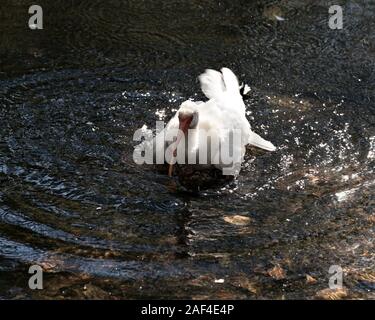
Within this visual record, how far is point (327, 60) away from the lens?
24.8 ft

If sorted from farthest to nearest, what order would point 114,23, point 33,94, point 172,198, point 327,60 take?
point 114,23 → point 327,60 → point 33,94 → point 172,198

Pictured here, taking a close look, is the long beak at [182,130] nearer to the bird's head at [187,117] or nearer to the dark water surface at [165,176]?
the bird's head at [187,117]

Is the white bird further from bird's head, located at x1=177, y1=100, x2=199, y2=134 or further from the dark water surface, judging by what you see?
the dark water surface

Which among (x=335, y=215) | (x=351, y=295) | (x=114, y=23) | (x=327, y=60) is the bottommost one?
(x=351, y=295)

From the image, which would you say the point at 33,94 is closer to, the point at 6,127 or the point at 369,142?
the point at 6,127

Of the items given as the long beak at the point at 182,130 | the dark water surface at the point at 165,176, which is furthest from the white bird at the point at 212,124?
the dark water surface at the point at 165,176

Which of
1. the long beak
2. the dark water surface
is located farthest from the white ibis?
the dark water surface

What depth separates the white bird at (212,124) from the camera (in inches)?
218

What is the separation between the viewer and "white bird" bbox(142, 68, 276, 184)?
5.54 metres

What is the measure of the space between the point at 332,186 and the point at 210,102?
1497 millimetres

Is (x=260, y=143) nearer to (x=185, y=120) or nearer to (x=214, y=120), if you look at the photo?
(x=214, y=120)

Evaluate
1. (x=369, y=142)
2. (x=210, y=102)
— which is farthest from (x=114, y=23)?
(x=369, y=142)

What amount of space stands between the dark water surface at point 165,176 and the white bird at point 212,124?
19 cm

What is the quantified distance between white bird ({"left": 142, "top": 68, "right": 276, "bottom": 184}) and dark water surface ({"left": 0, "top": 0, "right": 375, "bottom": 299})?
7.5 inches
